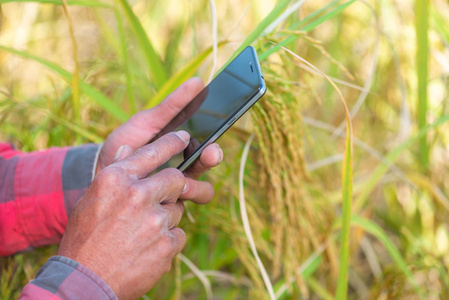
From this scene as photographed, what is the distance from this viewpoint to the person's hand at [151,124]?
84 centimetres

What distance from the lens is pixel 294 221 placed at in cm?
94

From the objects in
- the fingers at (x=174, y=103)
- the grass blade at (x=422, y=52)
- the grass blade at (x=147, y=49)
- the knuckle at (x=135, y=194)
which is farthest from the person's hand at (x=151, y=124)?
the grass blade at (x=422, y=52)

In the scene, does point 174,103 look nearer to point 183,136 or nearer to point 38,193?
point 183,136

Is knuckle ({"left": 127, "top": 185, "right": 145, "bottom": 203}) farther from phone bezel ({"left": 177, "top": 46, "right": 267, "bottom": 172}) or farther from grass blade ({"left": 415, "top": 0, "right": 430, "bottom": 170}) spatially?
grass blade ({"left": 415, "top": 0, "right": 430, "bottom": 170})

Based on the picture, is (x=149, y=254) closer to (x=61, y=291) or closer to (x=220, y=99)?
(x=61, y=291)

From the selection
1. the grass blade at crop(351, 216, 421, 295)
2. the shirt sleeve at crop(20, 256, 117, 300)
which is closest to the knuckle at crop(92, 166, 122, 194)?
the shirt sleeve at crop(20, 256, 117, 300)

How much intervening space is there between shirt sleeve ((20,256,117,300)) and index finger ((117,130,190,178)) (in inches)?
6.2

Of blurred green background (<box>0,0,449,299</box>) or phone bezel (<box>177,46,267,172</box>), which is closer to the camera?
phone bezel (<box>177,46,267,172</box>)

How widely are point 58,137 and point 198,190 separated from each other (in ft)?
1.71

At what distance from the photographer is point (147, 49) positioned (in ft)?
2.97

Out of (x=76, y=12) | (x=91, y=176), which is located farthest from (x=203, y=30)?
(x=91, y=176)

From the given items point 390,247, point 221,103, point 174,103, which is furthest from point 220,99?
point 390,247

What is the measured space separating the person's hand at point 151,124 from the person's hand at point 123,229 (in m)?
0.20

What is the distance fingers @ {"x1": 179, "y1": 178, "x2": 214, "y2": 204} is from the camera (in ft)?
2.65
